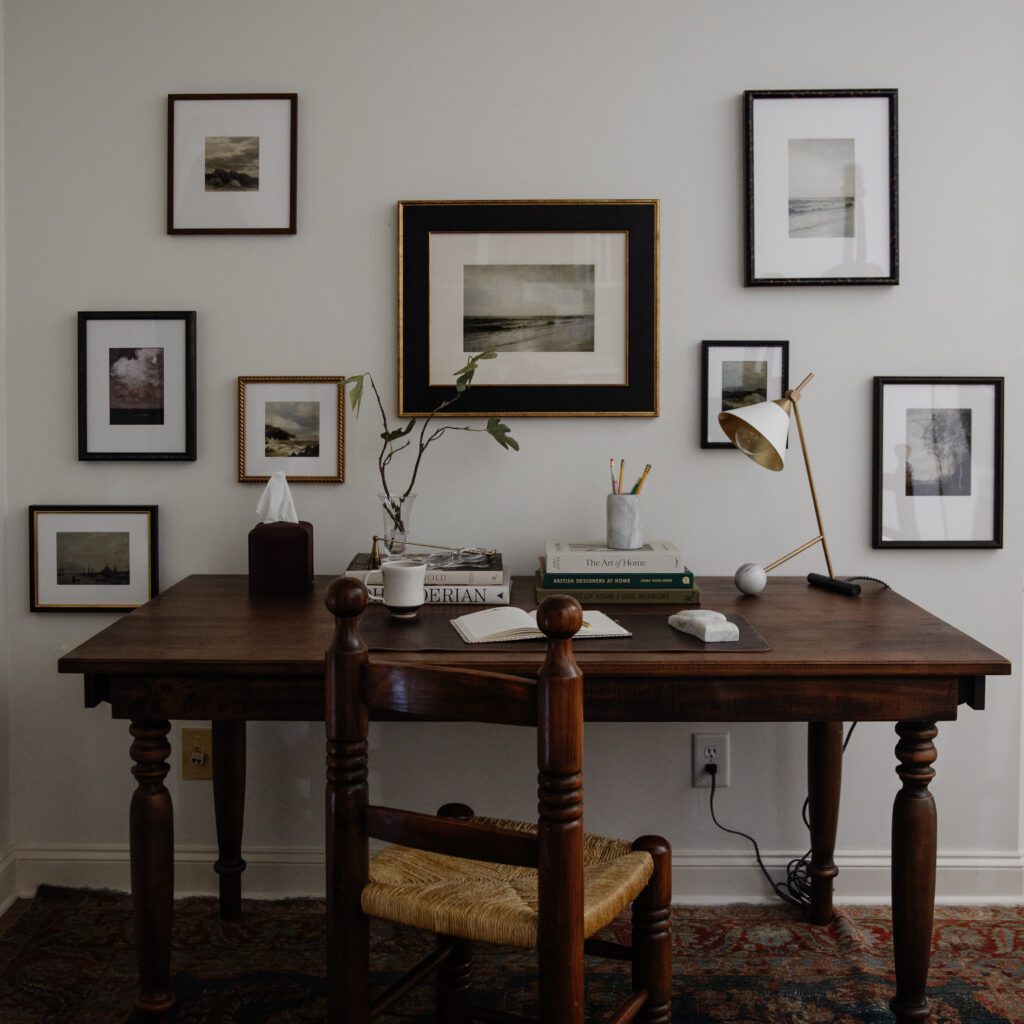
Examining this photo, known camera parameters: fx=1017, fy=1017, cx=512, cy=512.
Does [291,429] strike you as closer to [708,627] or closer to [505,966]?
[708,627]

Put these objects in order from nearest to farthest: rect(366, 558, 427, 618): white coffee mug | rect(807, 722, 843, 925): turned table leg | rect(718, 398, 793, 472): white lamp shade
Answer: rect(366, 558, 427, 618): white coffee mug → rect(718, 398, 793, 472): white lamp shade → rect(807, 722, 843, 925): turned table leg

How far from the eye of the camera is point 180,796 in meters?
2.46

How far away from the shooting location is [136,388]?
7.75ft

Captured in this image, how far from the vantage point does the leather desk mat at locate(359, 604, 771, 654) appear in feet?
5.59

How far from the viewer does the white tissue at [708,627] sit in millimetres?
1734

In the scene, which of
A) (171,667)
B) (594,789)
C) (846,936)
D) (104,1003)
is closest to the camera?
(171,667)

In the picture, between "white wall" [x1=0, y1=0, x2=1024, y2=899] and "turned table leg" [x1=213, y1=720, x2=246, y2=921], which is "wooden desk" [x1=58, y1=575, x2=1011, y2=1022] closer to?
"turned table leg" [x1=213, y1=720, x2=246, y2=921]

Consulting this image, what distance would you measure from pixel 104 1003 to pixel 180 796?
55cm

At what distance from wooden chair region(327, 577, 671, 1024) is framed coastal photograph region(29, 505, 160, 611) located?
1.17m

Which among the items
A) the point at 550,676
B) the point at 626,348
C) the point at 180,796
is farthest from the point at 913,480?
the point at 180,796

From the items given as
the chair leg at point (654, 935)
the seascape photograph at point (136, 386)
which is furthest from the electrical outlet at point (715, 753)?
the seascape photograph at point (136, 386)

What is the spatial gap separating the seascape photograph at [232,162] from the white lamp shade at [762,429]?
1207 millimetres

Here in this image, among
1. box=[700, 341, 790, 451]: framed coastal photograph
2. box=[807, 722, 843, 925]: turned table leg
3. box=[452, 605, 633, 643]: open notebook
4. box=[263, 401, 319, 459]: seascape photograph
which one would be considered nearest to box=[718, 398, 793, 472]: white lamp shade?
box=[700, 341, 790, 451]: framed coastal photograph

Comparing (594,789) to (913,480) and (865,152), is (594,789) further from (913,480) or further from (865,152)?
(865,152)
